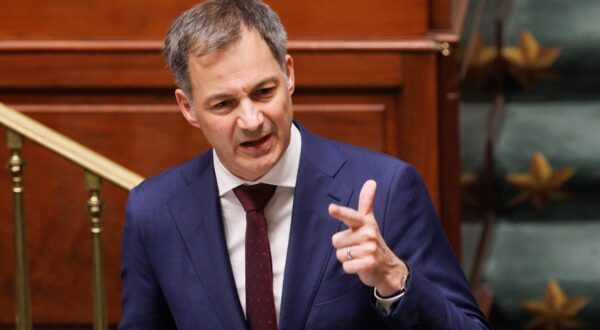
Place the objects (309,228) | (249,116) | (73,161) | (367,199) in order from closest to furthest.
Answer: (367,199)
(249,116)
(309,228)
(73,161)

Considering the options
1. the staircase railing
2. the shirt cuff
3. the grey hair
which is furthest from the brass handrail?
Answer: the shirt cuff

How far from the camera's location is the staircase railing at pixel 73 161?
2895 mm

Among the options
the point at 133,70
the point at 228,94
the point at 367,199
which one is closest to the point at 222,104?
the point at 228,94

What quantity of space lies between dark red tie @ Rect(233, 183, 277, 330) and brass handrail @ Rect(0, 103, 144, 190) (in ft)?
1.97

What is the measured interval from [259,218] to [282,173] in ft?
0.33

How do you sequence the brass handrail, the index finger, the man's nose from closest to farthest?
the index finger < the man's nose < the brass handrail

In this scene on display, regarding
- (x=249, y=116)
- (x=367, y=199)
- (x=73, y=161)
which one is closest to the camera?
(x=367, y=199)

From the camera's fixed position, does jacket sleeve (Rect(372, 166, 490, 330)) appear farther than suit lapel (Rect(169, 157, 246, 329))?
No

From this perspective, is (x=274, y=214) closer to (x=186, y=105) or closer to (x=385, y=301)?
(x=186, y=105)

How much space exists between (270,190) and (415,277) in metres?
0.42

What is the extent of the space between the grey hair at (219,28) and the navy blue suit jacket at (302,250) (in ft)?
0.75

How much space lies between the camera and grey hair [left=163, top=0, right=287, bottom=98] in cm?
222

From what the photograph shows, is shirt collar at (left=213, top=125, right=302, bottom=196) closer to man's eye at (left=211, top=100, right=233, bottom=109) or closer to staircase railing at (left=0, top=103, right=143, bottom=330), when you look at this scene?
man's eye at (left=211, top=100, right=233, bottom=109)

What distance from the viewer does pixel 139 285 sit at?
7.99 feet
